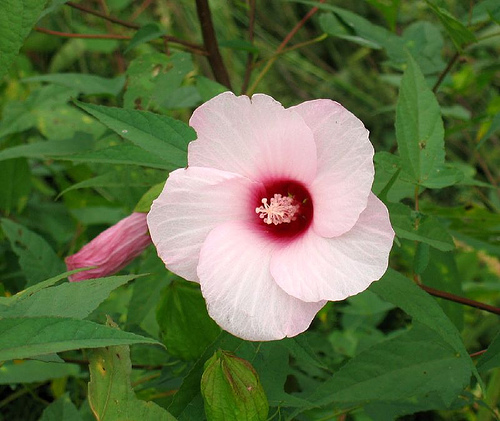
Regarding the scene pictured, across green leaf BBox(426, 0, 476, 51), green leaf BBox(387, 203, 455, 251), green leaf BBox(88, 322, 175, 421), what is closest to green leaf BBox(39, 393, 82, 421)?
green leaf BBox(88, 322, 175, 421)

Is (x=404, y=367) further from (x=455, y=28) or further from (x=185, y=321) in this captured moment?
(x=455, y=28)

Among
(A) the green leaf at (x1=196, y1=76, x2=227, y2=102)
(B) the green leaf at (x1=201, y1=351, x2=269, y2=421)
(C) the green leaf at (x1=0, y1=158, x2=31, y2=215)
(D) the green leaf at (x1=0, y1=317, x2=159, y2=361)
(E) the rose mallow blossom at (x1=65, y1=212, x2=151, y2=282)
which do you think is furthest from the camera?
(C) the green leaf at (x1=0, y1=158, x2=31, y2=215)

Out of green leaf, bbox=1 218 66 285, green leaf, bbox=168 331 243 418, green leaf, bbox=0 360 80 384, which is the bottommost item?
green leaf, bbox=0 360 80 384

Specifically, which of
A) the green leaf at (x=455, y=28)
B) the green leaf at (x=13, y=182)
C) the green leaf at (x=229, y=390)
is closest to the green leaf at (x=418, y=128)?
the green leaf at (x=455, y=28)

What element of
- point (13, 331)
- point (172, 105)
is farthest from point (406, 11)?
point (13, 331)

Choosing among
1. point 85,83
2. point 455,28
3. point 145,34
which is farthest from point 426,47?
point 85,83

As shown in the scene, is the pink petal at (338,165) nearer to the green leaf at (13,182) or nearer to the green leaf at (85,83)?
the green leaf at (85,83)

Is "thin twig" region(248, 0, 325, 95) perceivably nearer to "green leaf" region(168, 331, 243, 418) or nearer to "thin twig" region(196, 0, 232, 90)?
"thin twig" region(196, 0, 232, 90)
